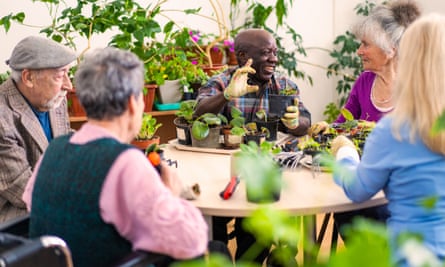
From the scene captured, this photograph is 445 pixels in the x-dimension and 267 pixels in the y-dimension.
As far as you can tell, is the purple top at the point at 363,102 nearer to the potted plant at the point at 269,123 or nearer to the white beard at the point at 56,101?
the potted plant at the point at 269,123

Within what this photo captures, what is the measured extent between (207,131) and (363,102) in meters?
0.93

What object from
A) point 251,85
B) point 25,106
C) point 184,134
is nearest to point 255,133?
point 184,134

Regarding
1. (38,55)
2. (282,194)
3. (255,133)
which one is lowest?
(282,194)

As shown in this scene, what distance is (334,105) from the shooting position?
512 cm

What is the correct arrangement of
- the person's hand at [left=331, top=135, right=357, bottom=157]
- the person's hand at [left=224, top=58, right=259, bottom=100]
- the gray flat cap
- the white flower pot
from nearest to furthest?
the person's hand at [left=331, top=135, right=357, bottom=157] < the gray flat cap < the person's hand at [left=224, top=58, right=259, bottom=100] < the white flower pot

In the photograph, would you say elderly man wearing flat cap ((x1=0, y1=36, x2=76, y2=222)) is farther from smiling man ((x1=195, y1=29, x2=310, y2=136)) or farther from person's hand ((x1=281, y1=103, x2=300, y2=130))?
person's hand ((x1=281, y1=103, x2=300, y2=130))

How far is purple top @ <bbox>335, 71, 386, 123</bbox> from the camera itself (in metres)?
2.79

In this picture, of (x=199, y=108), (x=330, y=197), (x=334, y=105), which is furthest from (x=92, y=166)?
(x=334, y=105)

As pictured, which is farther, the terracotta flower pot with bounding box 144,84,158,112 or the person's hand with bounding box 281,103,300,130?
the terracotta flower pot with bounding box 144,84,158,112

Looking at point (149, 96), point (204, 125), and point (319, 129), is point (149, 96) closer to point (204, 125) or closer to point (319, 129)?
point (204, 125)

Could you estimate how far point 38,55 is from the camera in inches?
82.6

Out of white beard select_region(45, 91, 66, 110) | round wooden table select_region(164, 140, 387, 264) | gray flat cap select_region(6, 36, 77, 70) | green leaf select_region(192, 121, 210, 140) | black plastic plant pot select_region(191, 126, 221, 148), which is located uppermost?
gray flat cap select_region(6, 36, 77, 70)

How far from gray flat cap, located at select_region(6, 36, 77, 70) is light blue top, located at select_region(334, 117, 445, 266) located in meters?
→ 1.14

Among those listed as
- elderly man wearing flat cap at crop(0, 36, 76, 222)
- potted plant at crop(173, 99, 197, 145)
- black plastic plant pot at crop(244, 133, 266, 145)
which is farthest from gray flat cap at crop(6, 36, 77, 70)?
black plastic plant pot at crop(244, 133, 266, 145)
